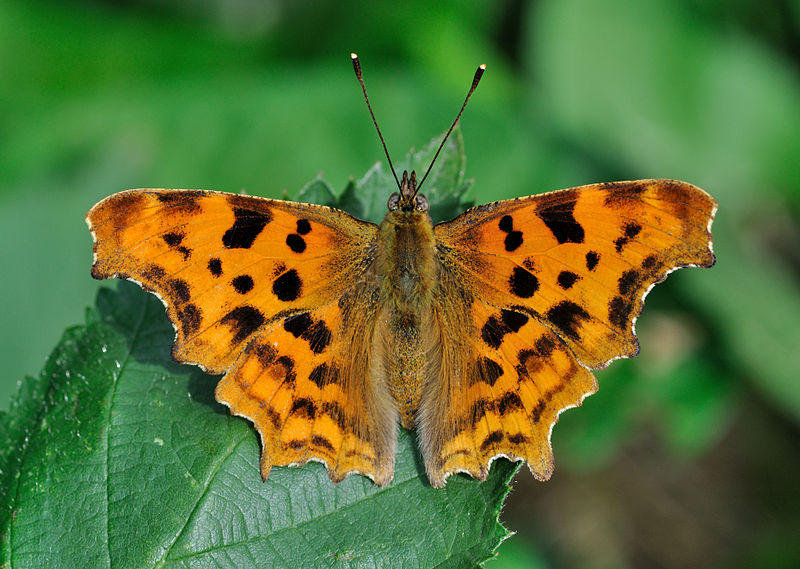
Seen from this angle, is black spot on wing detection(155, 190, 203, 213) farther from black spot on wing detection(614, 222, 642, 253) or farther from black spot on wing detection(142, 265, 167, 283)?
black spot on wing detection(614, 222, 642, 253)

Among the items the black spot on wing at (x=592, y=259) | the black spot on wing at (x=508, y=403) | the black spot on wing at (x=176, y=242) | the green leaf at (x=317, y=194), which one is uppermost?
the green leaf at (x=317, y=194)

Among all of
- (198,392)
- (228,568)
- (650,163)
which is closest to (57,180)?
(198,392)

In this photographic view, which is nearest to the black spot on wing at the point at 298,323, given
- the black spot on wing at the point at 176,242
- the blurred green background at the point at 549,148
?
the black spot on wing at the point at 176,242

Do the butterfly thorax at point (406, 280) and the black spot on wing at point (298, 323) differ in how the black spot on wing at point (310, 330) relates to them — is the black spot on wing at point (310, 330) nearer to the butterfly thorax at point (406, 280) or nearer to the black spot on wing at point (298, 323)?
the black spot on wing at point (298, 323)

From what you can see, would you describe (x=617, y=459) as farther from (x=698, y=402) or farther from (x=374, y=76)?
(x=374, y=76)

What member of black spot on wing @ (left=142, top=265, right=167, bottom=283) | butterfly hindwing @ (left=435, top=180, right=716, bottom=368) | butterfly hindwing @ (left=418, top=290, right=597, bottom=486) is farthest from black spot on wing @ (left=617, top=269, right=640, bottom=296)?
black spot on wing @ (left=142, top=265, right=167, bottom=283)

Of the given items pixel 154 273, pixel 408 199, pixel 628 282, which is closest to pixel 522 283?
pixel 628 282
